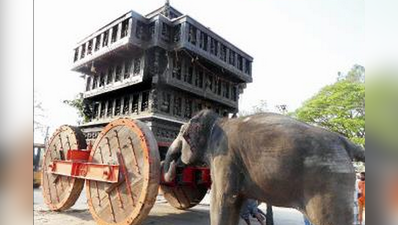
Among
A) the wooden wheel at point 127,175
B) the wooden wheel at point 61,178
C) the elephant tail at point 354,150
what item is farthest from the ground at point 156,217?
the elephant tail at point 354,150

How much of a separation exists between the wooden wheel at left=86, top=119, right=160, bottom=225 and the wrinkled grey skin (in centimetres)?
77

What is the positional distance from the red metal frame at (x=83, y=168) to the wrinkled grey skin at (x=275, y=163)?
4.74 feet

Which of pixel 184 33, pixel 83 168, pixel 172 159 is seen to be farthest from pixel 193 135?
pixel 184 33

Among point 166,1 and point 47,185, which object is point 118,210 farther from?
point 166,1

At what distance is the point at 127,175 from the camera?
4.18m

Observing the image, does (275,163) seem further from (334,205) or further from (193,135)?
(193,135)

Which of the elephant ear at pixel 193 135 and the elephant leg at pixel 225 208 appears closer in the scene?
the elephant leg at pixel 225 208

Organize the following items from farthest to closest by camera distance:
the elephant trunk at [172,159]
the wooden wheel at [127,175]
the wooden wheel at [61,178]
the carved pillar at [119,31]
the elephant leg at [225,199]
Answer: the carved pillar at [119,31], the wooden wheel at [61,178], the wooden wheel at [127,175], the elephant trunk at [172,159], the elephant leg at [225,199]

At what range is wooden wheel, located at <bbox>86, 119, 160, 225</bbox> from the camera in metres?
3.88

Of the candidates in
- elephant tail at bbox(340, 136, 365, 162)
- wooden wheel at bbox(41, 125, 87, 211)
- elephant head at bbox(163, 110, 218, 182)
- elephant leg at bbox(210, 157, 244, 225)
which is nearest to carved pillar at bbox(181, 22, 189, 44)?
wooden wheel at bbox(41, 125, 87, 211)

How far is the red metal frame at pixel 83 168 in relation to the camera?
4.29 m

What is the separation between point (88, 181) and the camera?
4.91 metres

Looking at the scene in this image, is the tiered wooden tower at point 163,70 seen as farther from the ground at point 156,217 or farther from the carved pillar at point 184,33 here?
the ground at point 156,217

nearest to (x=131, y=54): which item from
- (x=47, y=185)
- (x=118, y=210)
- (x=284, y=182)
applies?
(x=47, y=185)
